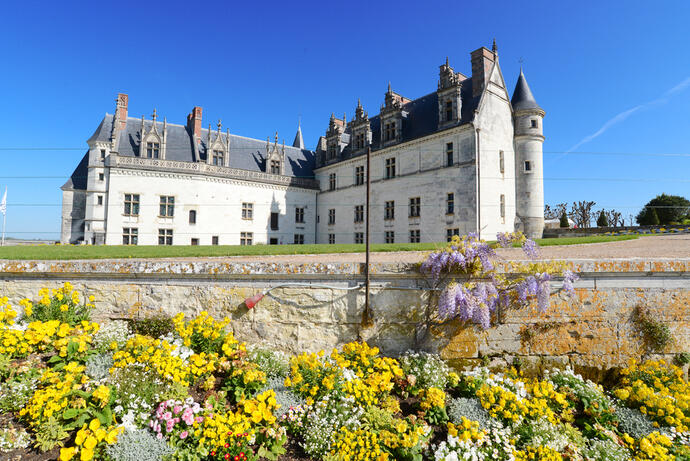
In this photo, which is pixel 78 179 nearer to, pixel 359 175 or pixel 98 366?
pixel 359 175

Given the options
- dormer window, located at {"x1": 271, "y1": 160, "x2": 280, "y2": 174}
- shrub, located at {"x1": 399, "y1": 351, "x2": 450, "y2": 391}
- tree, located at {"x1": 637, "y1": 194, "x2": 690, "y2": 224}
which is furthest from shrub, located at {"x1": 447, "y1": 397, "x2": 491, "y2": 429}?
tree, located at {"x1": 637, "y1": 194, "x2": 690, "y2": 224}

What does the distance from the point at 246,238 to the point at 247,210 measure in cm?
234

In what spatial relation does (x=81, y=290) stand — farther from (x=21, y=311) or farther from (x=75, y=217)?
(x=75, y=217)

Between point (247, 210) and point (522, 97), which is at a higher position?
point (522, 97)

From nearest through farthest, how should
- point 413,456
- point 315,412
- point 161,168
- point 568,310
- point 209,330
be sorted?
point 413,456
point 315,412
point 209,330
point 568,310
point 161,168

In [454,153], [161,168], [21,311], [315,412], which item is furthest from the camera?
[161,168]

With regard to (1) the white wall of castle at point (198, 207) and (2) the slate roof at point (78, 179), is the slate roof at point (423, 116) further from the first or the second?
(2) the slate roof at point (78, 179)

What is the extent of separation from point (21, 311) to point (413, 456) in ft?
21.4

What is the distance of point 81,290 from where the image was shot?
5.88 m

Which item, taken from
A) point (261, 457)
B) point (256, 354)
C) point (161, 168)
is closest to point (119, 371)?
point (256, 354)

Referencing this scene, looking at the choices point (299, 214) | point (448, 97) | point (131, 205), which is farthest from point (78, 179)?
point (448, 97)

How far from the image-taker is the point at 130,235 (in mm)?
25266

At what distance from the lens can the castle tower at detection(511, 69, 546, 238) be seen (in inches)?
901

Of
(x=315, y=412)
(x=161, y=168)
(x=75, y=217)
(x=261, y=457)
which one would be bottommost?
(x=261, y=457)
